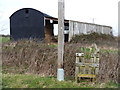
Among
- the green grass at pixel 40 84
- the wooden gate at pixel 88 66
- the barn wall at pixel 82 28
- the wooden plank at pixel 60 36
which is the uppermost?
the barn wall at pixel 82 28

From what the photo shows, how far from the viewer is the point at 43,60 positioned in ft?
31.6

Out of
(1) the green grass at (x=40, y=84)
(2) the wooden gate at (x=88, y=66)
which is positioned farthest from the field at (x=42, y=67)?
(2) the wooden gate at (x=88, y=66)

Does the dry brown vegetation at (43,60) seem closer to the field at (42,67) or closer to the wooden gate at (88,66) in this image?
the field at (42,67)

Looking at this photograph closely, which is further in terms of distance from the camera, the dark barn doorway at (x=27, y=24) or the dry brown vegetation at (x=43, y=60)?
the dark barn doorway at (x=27, y=24)

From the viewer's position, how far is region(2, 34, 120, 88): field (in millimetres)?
7047

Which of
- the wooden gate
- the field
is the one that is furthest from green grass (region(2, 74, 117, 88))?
the wooden gate

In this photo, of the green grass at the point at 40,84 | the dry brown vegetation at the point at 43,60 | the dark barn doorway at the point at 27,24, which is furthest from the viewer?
the dark barn doorway at the point at 27,24

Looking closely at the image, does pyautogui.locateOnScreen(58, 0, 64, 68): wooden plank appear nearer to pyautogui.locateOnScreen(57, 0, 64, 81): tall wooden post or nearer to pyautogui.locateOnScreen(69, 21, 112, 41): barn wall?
pyautogui.locateOnScreen(57, 0, 64, 81): tall wooden post

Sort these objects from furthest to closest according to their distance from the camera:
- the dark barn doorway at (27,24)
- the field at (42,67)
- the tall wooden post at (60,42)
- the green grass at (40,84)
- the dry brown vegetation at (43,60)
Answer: the dark barn doorway at (27,24), the dry brown vegetation at (43,60), the tall wooden post at (60,42), the field at (42,67), the green grass at (40,84)

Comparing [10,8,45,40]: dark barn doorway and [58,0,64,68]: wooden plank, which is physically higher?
[10,8,45,40]: dark barn doorway

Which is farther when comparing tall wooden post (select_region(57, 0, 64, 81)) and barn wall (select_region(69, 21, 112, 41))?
barn wall (select_region(69, 21, 112, 41))

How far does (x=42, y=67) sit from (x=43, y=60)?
1.33 ft

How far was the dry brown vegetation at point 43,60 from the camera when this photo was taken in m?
8.09

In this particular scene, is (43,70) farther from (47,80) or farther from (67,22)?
(67,22)
